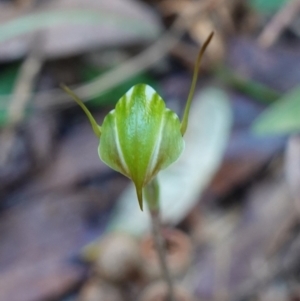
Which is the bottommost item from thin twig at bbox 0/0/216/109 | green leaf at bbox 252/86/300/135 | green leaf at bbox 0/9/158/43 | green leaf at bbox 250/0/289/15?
green leaf at bbox 252/86/300/135

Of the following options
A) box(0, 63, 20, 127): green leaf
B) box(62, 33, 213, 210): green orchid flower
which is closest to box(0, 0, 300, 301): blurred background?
box(0, 63, 20, 127): green leaf

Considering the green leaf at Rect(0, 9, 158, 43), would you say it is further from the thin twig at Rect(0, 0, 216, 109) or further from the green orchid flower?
the green orchid flower

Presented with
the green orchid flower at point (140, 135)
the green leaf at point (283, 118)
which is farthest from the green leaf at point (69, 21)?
the green orchid flower at point (140, 135)

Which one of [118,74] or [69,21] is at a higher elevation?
[69,21]

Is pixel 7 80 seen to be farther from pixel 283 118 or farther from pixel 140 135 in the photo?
pixel 140 135

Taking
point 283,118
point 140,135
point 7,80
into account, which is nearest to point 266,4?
point 283,118

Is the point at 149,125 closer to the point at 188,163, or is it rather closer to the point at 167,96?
the point at 188,163

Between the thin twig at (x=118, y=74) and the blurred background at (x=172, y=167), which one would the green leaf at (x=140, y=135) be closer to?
A: the blurred background at (x=172, y=167)

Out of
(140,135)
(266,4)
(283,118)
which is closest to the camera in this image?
(140,135)
